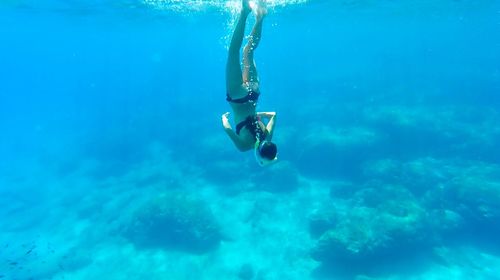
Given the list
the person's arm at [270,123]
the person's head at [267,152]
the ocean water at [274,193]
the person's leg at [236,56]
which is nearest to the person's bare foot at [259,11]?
the person's leg at [236,56]

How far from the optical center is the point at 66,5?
29.9m

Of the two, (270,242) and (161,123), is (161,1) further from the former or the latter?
(270,242)

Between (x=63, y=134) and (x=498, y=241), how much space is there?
48.0 metres

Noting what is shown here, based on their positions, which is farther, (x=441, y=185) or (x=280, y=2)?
(x=280, y=2)

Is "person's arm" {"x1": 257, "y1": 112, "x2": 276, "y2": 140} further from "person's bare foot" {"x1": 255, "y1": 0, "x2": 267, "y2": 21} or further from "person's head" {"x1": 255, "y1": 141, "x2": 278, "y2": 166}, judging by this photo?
"person's bare foot" {"x1": 255, "y1": 0, "x2": 267, "y2": 21}

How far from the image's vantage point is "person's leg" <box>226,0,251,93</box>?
20.5 ft

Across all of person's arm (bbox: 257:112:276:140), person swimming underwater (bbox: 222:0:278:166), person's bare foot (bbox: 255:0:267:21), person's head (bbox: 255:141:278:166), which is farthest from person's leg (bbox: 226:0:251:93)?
person's head (bbox: 255:141:278:166)

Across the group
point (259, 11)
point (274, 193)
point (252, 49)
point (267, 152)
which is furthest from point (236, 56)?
point (274, 193)

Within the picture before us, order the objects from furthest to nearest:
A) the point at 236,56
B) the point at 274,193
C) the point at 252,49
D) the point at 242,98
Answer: the point at 274,193, the point at 252,49, the point at 242,98, the point at 236,56

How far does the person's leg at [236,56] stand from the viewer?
20.5ft

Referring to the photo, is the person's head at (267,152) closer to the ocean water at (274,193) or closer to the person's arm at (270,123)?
the person's arm at (270,123)

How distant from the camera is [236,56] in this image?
6273mm

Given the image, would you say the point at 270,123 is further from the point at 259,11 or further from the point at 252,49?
the point at 259,11

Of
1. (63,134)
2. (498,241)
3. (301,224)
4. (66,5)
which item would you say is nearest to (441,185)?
(498,241)
